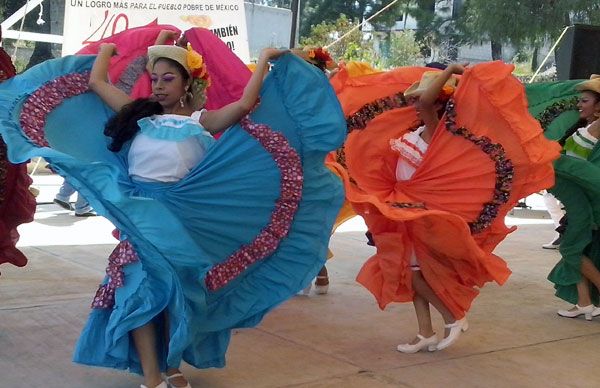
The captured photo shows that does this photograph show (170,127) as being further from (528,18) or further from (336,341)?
(528,18)

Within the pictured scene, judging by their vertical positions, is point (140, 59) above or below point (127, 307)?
above

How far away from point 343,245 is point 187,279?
5.60m

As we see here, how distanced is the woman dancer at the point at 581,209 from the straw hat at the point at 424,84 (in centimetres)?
106

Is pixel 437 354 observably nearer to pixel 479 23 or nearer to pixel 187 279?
pixel 187 279

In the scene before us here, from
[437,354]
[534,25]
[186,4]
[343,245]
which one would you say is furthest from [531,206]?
[534,25]

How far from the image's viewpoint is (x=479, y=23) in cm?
2934

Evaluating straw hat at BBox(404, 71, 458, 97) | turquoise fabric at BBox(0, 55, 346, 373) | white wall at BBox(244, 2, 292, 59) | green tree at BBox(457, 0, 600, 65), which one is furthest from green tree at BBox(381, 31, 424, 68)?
turquoise fabric at BBox(0, 55, 346, 373)

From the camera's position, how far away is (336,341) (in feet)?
17.5

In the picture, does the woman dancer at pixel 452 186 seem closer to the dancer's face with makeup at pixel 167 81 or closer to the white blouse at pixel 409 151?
the white blouse at pixel 409 151

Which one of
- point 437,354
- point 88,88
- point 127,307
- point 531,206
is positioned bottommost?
point 531,206

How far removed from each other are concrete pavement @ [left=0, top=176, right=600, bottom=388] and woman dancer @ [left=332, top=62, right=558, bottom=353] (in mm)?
324

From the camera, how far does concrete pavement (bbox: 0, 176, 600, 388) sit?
4.55 m

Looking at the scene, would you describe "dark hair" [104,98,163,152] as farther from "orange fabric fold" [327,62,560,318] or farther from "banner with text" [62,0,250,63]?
"banner with text" [62,0,250,63]

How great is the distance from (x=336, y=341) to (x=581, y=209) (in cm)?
198
